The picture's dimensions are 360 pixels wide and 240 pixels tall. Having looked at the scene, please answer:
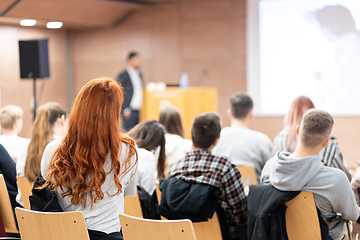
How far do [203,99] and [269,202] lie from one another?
4435mm

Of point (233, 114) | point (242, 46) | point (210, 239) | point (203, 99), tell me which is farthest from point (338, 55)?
point (210, 239)

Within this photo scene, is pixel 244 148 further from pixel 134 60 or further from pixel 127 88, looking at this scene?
pixel 134 60

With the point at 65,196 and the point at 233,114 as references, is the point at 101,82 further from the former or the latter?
the point at 233,114

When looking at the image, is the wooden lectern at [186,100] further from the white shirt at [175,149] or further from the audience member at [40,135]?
the audience member at [40,135]

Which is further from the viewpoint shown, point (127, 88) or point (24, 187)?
point (127, 88)

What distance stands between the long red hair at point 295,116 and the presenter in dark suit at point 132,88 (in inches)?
173

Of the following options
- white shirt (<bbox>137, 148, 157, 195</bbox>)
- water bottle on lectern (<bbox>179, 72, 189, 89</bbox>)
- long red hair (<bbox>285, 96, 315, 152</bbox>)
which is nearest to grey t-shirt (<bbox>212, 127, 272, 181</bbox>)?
long red hair (<bbox>285, 96, 315, 152</bbox>)

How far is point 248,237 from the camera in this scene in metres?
2.27

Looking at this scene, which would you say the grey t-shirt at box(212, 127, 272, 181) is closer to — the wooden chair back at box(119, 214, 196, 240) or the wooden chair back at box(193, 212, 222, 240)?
the wooden chair back at box(193, 212, 222, 240)

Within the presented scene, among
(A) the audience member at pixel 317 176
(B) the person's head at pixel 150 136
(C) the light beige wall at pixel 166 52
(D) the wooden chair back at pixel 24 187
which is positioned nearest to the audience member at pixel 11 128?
(D) the wooden chair back at pixel 24 187

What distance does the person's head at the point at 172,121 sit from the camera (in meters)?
3.75

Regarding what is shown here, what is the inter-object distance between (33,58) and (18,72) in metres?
2.42

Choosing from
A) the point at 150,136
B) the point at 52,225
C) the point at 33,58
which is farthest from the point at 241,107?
the point at 33,58

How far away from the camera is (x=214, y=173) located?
91.7 inches
